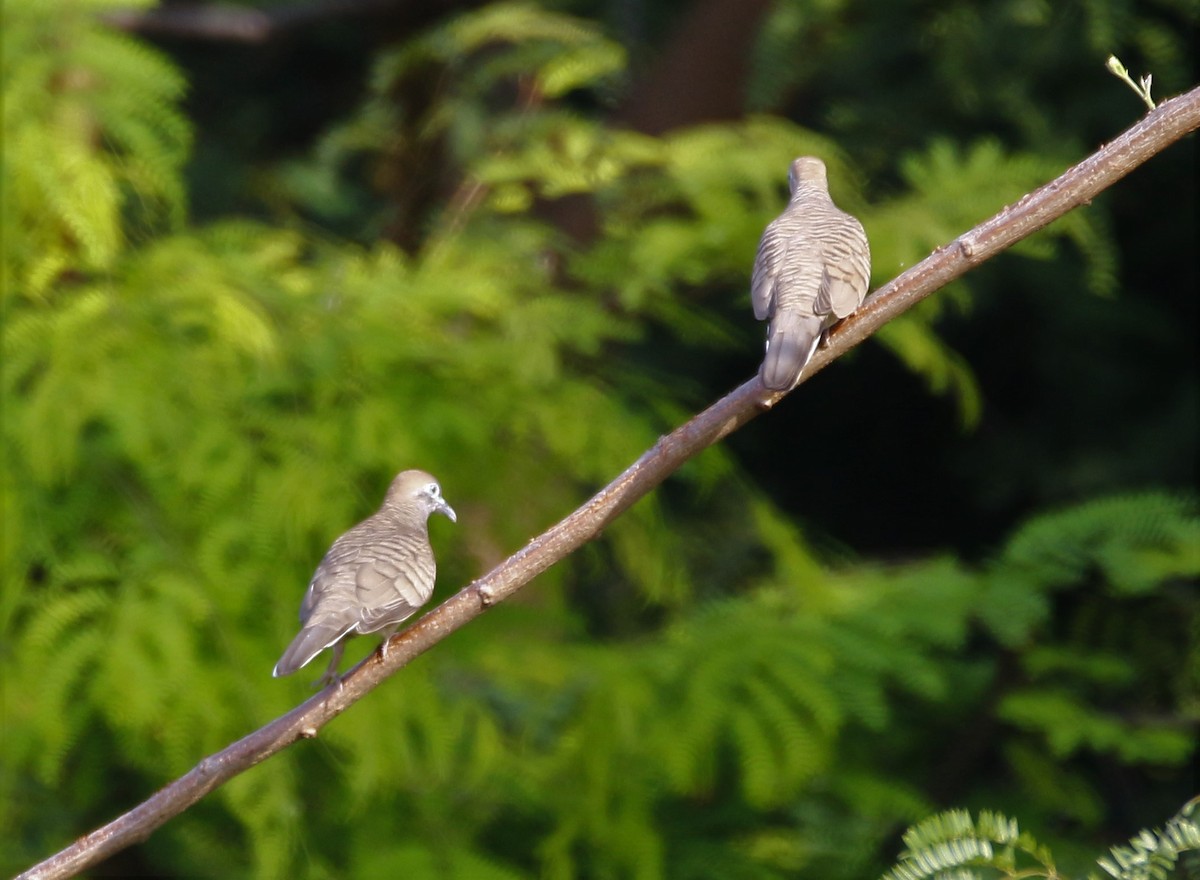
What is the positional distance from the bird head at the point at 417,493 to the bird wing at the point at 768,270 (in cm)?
96

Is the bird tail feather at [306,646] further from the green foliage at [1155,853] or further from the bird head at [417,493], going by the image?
the green foliage at [1155,853]

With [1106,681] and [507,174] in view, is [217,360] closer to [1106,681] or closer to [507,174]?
[507,174]

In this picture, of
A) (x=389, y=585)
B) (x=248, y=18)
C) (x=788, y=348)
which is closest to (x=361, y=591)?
(x=389, y=585)

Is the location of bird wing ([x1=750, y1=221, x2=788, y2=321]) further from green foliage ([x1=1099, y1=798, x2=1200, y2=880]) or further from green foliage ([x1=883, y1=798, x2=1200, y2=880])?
green foliage ([x1=1099, y1=798, x2=1200, y2=880])

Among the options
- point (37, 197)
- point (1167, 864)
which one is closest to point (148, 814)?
point (1167, 864)

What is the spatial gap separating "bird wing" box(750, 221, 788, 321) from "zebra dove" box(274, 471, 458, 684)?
3.06 feet

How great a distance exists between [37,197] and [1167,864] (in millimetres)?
4011

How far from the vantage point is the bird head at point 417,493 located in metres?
3.75

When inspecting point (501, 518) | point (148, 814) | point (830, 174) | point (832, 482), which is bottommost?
point (148, 814)

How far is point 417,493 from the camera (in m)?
3.79

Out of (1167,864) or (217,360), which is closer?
(1167,864)

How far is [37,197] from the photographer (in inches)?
192

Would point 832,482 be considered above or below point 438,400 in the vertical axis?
above

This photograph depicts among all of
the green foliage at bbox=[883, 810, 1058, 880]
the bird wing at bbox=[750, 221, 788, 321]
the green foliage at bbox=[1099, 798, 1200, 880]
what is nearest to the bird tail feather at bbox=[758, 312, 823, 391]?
the bird wing at bbox=[750, 221, 788, 321]
